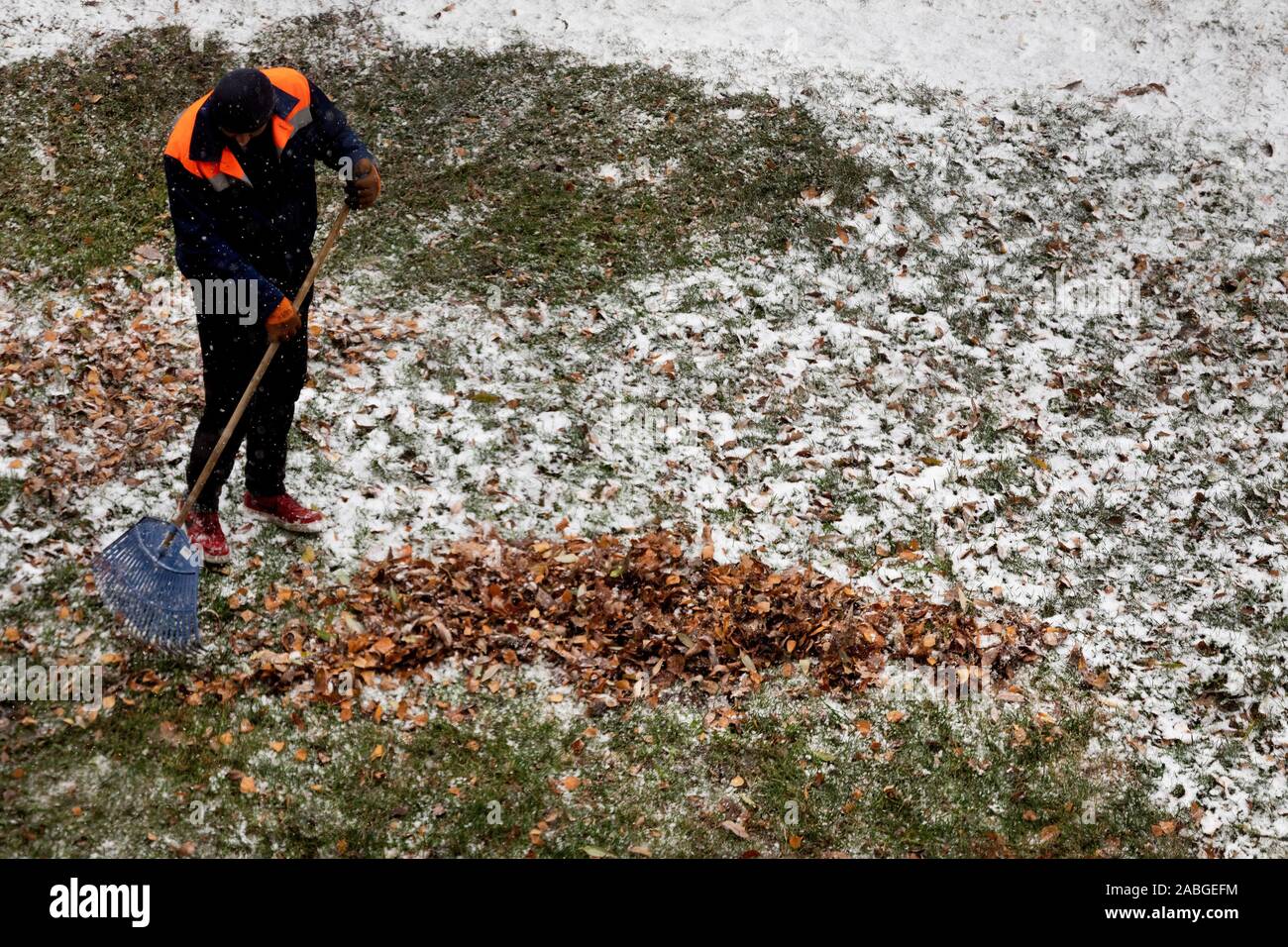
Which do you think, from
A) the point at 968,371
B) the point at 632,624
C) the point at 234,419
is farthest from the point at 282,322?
the point at 968,371

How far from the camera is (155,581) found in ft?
16.3

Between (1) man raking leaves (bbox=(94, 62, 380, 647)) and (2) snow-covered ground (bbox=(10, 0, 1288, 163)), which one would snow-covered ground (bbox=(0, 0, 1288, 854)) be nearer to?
(2) snow-covered ground (bbox=(10, 0, 1288, 163))

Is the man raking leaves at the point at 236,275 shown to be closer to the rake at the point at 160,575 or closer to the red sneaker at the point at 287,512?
the rake at the point at 160,575

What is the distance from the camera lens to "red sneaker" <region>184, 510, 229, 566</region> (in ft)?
18.2

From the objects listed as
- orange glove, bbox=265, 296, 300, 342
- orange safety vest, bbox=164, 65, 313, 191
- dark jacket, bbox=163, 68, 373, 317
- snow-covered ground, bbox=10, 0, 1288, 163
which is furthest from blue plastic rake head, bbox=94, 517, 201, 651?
snow-covered ground, bbox=10, 0, 1288, 163

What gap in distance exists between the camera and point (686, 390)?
7.12m

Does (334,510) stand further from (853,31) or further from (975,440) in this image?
(853,31)

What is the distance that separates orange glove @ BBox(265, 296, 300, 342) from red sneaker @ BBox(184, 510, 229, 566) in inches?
51.6

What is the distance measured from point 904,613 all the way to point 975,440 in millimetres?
1830

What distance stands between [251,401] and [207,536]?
87 centimetres
